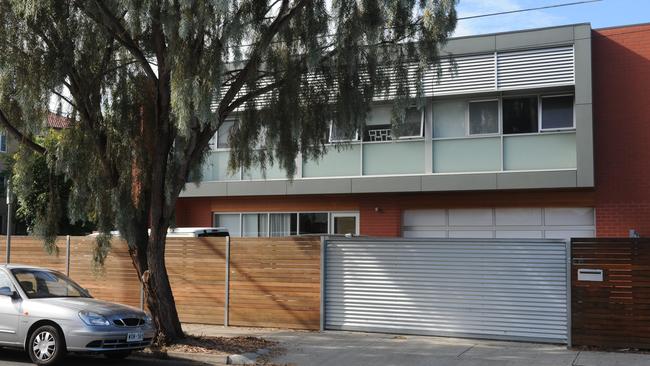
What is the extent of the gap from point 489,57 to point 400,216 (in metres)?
4.90

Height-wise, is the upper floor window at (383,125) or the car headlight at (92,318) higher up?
the upper floor window at (383,125)

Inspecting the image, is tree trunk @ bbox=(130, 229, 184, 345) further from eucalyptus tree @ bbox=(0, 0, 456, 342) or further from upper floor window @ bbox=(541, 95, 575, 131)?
upper floor window @ bbox=(541, 95, 575, 131)

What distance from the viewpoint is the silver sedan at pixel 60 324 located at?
923cm

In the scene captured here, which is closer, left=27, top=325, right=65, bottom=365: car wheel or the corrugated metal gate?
left=27, top=325, right=65, bottom=365: car wheel

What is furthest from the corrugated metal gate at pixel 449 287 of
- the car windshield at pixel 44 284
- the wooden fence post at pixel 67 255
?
the wooden fence post at pixel 67 255

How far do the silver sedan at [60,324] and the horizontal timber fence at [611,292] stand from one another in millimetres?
6996

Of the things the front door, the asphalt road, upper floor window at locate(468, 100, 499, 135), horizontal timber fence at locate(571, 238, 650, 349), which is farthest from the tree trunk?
upper floor window at locate(468, 100, 499, 135)

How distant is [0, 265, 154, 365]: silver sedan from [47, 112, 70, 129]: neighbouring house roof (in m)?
2.85

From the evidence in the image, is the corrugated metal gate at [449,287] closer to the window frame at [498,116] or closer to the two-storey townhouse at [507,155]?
the two-storey townhouse at [507,155]

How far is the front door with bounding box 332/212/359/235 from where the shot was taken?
62.5 ft

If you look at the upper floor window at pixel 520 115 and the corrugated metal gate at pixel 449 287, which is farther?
the upper floor window at pixel 520 115

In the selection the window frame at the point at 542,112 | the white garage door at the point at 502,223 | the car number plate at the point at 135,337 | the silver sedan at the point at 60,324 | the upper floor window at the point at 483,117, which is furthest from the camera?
the upper floor window at the point at 483,117

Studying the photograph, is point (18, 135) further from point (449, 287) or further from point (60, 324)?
point (449, 287)

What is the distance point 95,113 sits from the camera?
11438 mm
